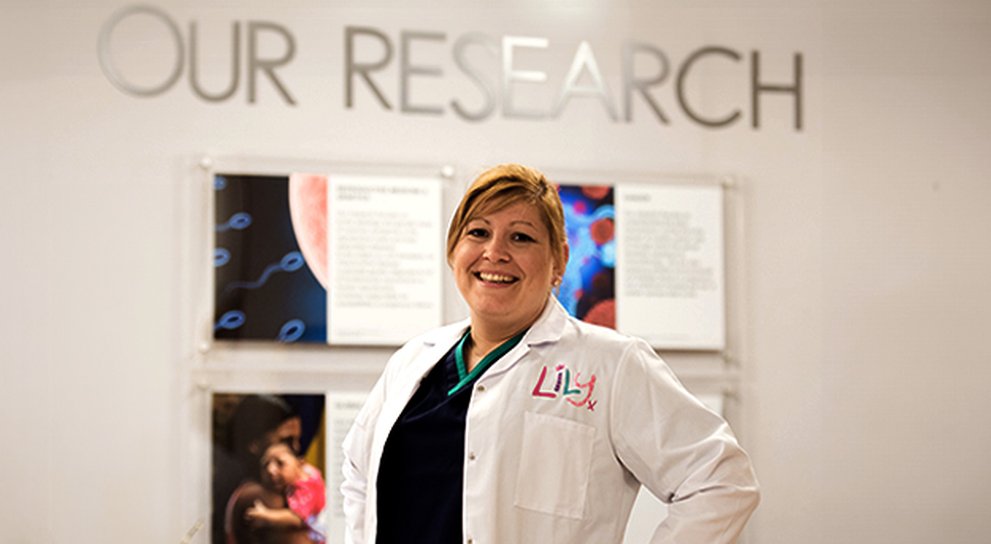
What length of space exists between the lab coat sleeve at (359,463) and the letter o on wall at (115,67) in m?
1.45

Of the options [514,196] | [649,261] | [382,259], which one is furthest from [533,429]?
[649,261]

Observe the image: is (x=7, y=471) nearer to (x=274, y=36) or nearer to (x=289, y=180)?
(x=289, y=180)

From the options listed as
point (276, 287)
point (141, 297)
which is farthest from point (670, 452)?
point (141, 297)

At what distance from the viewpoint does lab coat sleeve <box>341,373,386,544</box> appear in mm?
2156

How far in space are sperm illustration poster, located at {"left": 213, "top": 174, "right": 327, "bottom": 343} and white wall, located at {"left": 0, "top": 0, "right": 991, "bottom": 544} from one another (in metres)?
0.09

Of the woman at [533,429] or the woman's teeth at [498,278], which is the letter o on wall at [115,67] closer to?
the woman at [533,429]

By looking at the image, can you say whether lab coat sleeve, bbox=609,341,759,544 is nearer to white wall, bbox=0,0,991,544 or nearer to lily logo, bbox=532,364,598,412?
lily logo, bbox=532,364,598,412

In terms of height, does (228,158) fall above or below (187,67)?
below

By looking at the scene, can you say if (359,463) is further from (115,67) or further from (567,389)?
(115,67)

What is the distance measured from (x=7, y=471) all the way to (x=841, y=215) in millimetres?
2662

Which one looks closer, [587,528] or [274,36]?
[587,528]

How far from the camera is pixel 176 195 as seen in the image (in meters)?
3.14

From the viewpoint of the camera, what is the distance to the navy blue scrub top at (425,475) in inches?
74.5

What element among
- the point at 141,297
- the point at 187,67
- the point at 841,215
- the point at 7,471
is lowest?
the point at 7,471
